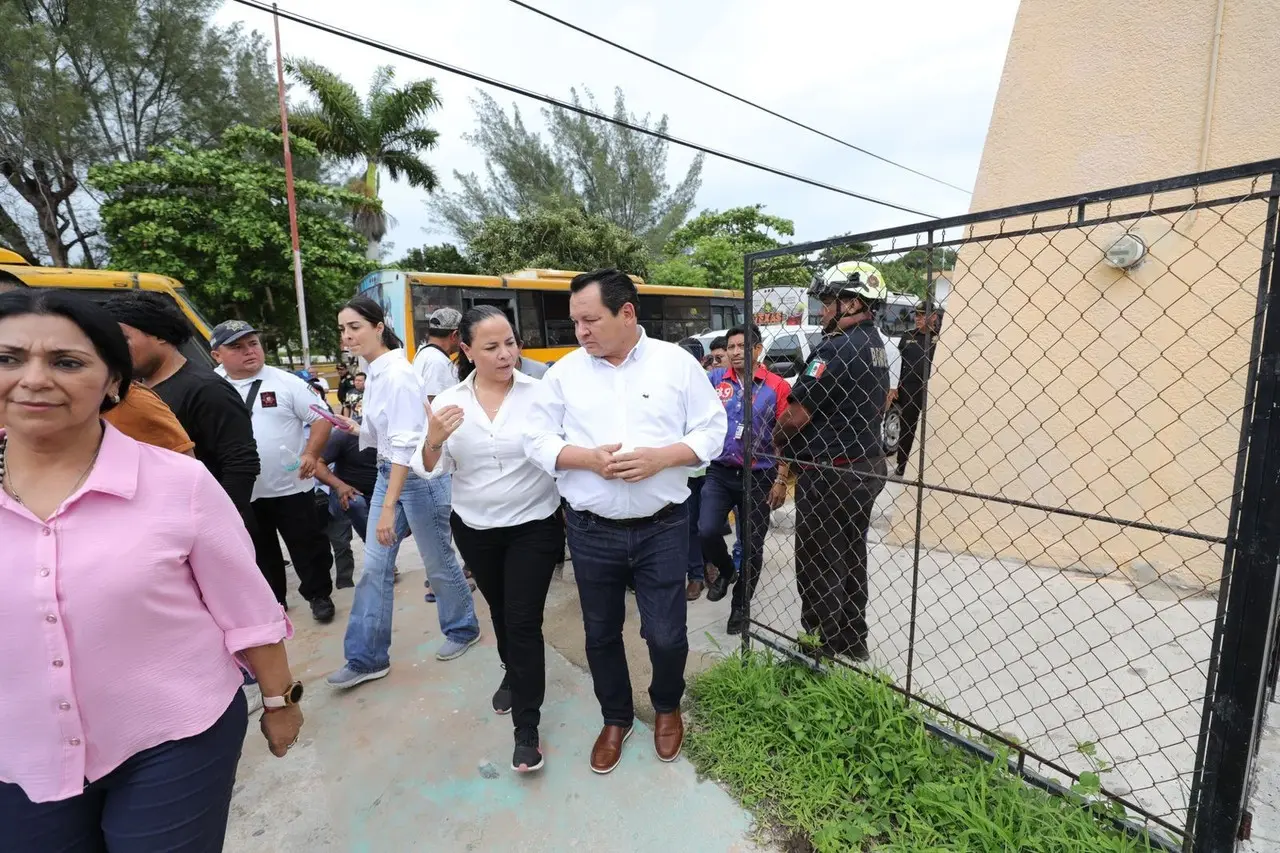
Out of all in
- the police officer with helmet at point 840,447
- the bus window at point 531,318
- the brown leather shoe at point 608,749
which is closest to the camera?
the brown leather shoe at point 608,749

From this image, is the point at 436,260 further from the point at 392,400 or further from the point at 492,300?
the point at 392,400

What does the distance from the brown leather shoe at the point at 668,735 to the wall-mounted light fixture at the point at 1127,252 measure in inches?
122

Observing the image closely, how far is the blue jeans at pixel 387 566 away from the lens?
262cm

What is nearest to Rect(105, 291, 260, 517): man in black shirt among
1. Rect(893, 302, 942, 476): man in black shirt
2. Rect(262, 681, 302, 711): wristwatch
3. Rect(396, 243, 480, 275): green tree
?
Rect(262, 681, 302, 711): wristwatch

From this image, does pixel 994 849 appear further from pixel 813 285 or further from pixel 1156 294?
pixel 1156 294

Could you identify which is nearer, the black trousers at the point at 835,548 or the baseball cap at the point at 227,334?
the black trousers at the point at 835,548

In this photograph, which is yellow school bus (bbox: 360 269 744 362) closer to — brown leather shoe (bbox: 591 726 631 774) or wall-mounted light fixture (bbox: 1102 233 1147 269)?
wall-mounted light fixture (bbox: 1102 233 1147 269)

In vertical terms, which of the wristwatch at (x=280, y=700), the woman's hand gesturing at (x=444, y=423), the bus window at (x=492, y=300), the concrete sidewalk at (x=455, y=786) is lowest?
the concrete sidewalk at (x=455, y=786)

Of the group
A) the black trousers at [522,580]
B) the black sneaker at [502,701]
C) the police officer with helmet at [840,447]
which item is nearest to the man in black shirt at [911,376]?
the police officer with helmet at [840,447]

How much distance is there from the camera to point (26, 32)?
491 inches

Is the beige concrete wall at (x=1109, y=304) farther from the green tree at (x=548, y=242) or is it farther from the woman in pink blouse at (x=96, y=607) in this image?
the green tree at (x=548, y=242)

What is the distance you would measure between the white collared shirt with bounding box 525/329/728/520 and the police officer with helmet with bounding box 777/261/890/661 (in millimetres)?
572

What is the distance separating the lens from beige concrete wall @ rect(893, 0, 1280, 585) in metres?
2.82

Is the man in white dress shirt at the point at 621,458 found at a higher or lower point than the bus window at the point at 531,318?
lower
